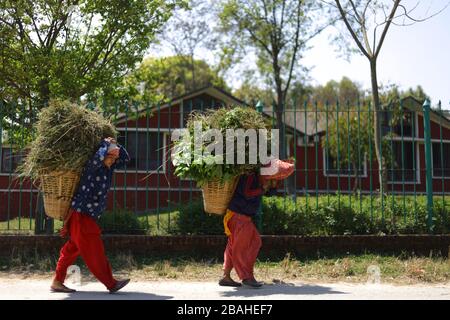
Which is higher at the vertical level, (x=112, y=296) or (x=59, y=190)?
(x=59, y=190)

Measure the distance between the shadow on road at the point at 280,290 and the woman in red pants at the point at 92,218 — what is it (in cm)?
130

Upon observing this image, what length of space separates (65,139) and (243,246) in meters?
2.34

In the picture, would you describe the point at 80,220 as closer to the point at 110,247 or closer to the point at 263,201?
the point at 110,247

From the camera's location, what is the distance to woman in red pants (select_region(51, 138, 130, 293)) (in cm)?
543

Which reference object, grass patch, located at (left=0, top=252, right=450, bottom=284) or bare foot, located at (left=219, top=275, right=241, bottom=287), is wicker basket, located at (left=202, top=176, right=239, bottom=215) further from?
grass patch, located at (left=0, top=252, right=450, bottom=284)

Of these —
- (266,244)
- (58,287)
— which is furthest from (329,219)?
(58,287)

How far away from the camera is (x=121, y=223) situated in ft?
26.9

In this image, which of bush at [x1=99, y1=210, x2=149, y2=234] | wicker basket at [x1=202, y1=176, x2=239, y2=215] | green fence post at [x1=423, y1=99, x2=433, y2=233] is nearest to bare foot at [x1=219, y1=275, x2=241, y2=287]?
wicker basket at [x1=202, y1=176, x2=239, y2=215]

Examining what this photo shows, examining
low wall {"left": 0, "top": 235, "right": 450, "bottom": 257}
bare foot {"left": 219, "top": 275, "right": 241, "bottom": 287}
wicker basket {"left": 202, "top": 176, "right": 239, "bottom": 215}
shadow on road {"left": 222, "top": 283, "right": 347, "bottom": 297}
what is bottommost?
shadow on road {"left": 222, "top": 283, "right": 347, "bottom": 297}

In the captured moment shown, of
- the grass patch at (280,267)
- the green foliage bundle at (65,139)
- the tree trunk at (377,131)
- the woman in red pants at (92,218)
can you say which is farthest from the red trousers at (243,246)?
the tree trunk at (377,131)

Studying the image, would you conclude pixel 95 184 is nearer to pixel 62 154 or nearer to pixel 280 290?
pixel 62 154

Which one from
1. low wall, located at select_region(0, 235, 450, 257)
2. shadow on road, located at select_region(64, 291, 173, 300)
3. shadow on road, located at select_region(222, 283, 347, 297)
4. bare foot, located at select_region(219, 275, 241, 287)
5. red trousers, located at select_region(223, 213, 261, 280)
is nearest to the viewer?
shadow on road, located at select_region(64, 291, 173, 300)

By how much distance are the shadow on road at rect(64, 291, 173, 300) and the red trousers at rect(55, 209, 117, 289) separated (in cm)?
13

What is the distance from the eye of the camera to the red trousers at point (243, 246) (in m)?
5.91
